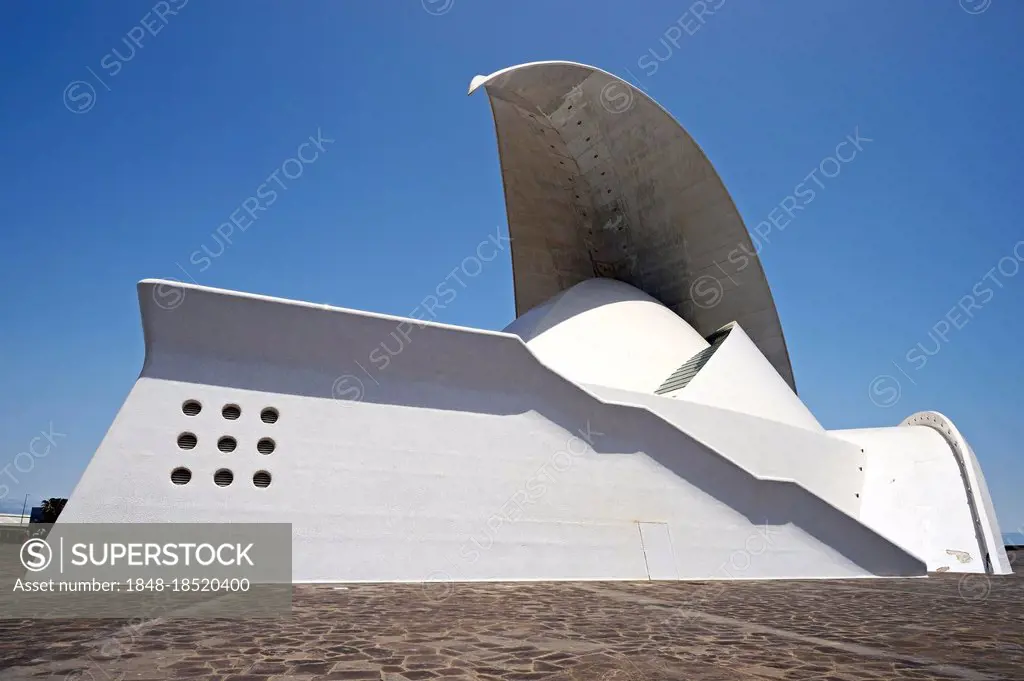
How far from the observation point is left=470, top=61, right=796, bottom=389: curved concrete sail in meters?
14.6

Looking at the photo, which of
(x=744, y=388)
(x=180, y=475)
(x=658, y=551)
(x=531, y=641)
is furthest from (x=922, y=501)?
(x=180, y=475)

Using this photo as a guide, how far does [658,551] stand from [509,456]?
92.8 inches

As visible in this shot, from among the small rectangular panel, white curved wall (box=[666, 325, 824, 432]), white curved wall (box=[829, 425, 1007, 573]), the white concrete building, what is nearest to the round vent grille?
the white concrete building

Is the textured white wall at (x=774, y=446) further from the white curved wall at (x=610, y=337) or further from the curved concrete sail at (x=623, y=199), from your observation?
the curved concrete sail at (x=623, y=199)

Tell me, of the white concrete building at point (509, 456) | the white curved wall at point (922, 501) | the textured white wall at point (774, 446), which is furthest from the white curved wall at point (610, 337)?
the white curved wall at point (922, 501)

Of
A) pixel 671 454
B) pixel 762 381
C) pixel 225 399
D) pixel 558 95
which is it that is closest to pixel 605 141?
pixel 558 95

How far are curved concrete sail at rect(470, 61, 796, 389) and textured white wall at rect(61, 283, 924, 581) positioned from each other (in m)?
7.41

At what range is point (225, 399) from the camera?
713 centimetres

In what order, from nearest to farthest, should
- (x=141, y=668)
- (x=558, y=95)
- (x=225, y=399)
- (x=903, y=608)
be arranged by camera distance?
(x=141, y=668) → (x=903, y=608) → (x=225, y=399) → (x=558, y=95)

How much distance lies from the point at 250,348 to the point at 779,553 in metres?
7.54

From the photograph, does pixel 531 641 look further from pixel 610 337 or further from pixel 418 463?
pixel 610 337

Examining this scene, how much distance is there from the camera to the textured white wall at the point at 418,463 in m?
6.85

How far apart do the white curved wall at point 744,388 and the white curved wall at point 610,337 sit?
91cm

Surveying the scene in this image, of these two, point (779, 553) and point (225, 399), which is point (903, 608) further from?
point (225, 399)
